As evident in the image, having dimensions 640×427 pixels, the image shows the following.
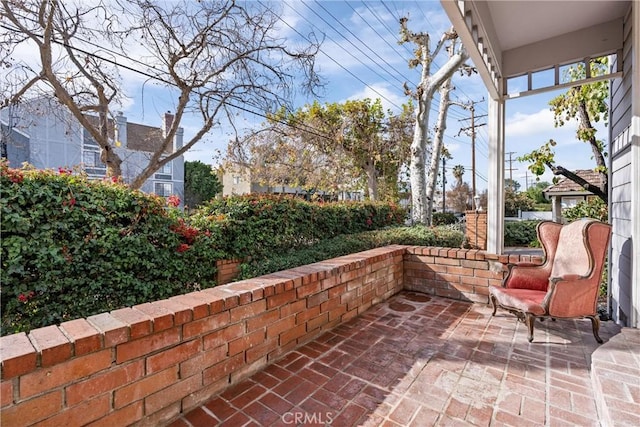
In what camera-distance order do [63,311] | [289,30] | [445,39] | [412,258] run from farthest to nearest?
1. [445,39]
2. [289,30]
3. [412,258]
4. [63,311]

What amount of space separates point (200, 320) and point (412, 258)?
304cm

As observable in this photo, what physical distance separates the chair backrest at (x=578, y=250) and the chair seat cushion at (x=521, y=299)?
308mm

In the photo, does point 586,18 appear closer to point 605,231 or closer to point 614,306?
point 605,231

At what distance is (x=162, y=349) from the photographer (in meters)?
1.61

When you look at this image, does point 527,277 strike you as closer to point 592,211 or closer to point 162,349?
point 162,349

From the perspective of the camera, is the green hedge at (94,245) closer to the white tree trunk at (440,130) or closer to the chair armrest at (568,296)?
the chair armrest at (568,296)

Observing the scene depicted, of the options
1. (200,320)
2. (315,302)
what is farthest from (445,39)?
(200,320)

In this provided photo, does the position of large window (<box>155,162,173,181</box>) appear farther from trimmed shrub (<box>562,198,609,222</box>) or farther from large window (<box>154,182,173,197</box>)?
trimmed shrub (<box>562,198,609,222</box>)

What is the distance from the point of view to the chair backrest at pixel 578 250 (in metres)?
2.64

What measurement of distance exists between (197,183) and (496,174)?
73.9ft

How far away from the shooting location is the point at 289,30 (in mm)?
6379

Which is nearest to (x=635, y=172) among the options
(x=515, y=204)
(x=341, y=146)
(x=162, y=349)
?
(x=162, y=349)

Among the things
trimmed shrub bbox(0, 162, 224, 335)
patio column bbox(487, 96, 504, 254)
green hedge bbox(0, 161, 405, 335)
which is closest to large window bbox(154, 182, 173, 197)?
green hedge bbox(0, 161, 405, 335)

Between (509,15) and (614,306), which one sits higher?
(509,15)
